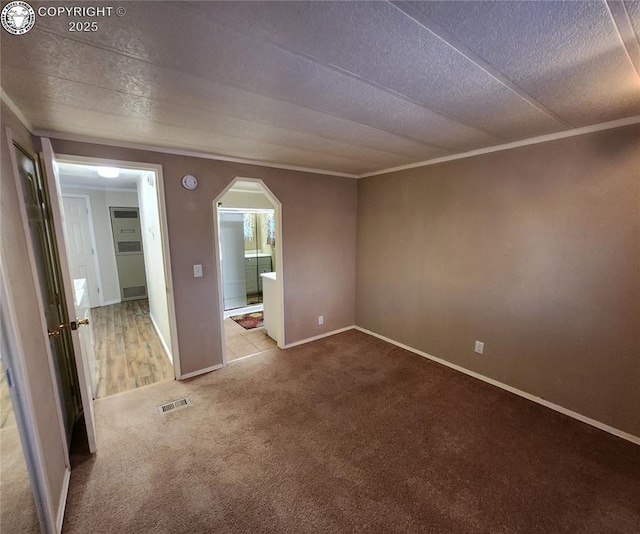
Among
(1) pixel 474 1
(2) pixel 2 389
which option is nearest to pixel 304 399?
(2) pixel 2 389

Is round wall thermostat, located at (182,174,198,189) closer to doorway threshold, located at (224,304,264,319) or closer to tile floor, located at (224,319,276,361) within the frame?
tile floor, located at (224,319,276,361)

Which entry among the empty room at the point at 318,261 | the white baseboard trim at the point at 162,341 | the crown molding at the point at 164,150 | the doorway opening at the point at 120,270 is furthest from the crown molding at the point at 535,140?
the white baseboard trim at the point at 162,341

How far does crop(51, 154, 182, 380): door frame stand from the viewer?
90.3 inches

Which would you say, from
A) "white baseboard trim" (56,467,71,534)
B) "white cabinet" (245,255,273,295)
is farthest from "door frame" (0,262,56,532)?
"white cabinet" (245,255,273,295)

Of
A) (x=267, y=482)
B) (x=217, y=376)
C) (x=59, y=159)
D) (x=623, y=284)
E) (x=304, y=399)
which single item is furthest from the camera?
(x=217, y=376)

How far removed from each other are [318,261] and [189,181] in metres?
1.81

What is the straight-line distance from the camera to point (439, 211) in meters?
3.10

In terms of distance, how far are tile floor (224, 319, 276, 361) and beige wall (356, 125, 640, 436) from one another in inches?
74.3

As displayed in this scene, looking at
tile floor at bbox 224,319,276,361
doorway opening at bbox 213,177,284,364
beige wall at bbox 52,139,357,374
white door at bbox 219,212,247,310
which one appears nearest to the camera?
beige wall at bbox 52,139,357,374

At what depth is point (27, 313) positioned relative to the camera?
1.44 m

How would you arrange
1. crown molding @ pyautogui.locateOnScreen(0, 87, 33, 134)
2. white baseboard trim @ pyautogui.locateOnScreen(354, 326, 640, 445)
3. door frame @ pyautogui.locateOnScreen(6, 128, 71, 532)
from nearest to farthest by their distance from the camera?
door frame @ pyautogui.locateOnScreen(6, 128, 71, 532)
crown molding @ pyautogui.locateOnScreen(0, 87, 33, 134)
white baseboard trim @ pyautogui.locateOnScreen(354, 326, 640, 445)

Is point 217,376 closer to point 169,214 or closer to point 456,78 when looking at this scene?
point 169,214

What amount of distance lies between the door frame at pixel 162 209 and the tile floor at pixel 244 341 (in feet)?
2.40

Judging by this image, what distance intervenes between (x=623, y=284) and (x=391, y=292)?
211cm
